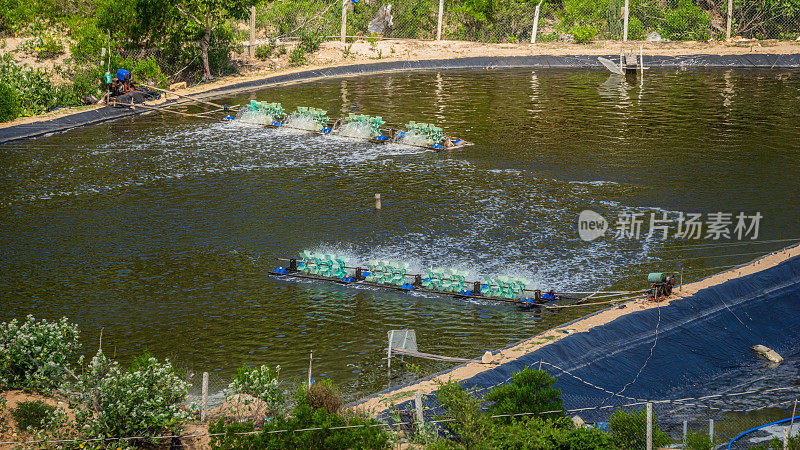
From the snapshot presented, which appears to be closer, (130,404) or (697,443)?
(697,443)

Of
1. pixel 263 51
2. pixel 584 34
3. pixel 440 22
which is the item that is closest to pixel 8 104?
pixel 263 51

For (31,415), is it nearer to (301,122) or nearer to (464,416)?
(464,416)

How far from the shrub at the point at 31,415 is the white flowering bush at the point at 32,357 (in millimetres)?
1040

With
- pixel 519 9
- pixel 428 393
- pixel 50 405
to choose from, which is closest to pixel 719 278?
pixel 428 393

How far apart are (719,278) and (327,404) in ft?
42.3

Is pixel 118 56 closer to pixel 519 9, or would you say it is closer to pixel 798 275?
pixel 519 9

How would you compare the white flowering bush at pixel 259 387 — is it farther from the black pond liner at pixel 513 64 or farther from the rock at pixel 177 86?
the rock at pixel 177 86

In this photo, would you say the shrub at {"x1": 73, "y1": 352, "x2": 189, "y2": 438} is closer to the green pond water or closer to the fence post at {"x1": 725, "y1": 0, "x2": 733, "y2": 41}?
the green pond water

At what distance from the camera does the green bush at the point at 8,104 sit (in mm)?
45406

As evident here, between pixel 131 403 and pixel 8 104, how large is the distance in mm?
36461

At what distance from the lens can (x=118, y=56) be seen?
54500 mm

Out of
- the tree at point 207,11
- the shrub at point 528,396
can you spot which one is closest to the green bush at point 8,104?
the tree at point 207,11

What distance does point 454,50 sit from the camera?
6831cm

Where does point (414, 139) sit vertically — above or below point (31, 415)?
above
